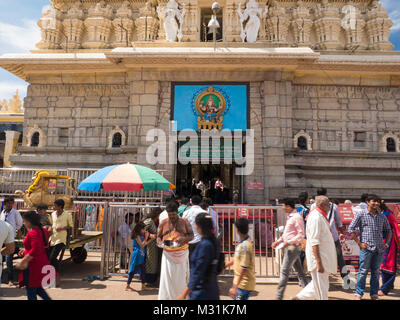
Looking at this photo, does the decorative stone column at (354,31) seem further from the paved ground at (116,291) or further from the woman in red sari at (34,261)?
the woman in red sari at (34,261)

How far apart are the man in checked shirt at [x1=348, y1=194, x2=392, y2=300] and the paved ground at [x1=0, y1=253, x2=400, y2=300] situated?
412 mm

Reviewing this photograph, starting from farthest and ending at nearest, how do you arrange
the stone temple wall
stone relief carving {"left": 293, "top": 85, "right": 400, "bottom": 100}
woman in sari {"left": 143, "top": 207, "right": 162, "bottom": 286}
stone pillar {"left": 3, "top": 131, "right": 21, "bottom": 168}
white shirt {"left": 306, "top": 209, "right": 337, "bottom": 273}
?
stone pillar {"left": 3, "top": 131, "right": 21, "bottom": 168} < stone relief carving {"left": 293, "top": 85, "right": 400, "bottom": 100} < the stone temple wall < woman in sari {"left": 143, "top": 207, "right": 162, "bottom": 286} < white shirt {"left": 306, "top": 209, "right": 337, "bottom": 273}

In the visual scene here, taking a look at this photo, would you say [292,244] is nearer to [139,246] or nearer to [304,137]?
[139,246]

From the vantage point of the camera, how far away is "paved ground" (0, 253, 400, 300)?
219 inches

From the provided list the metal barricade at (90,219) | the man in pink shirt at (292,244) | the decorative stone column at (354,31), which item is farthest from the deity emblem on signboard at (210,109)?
the decorative stone column at (354,31)

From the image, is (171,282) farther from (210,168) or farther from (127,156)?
(210,168)

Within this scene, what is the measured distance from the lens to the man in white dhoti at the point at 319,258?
4445 mm

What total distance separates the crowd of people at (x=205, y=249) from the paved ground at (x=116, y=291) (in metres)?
0.32

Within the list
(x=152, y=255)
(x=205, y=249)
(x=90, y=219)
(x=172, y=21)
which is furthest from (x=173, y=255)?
(x=172, y=21)

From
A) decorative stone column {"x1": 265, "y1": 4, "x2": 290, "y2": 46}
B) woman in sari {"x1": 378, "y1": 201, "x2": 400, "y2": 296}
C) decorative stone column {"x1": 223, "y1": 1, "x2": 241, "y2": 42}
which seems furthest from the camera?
decorative stone column {"x1": 265, "y1": 4, "x2": 290, "y2": 46}

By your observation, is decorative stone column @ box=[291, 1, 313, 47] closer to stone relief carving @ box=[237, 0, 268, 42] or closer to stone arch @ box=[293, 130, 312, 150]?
stone relief carving @ box=[237, 0, 268, 42]

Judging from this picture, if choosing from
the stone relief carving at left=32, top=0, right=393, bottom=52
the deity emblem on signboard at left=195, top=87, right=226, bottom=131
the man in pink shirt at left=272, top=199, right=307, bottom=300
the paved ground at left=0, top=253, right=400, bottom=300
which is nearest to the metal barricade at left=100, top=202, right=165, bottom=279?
the paved ground at left=0, top=253, right=400, bottom=300
